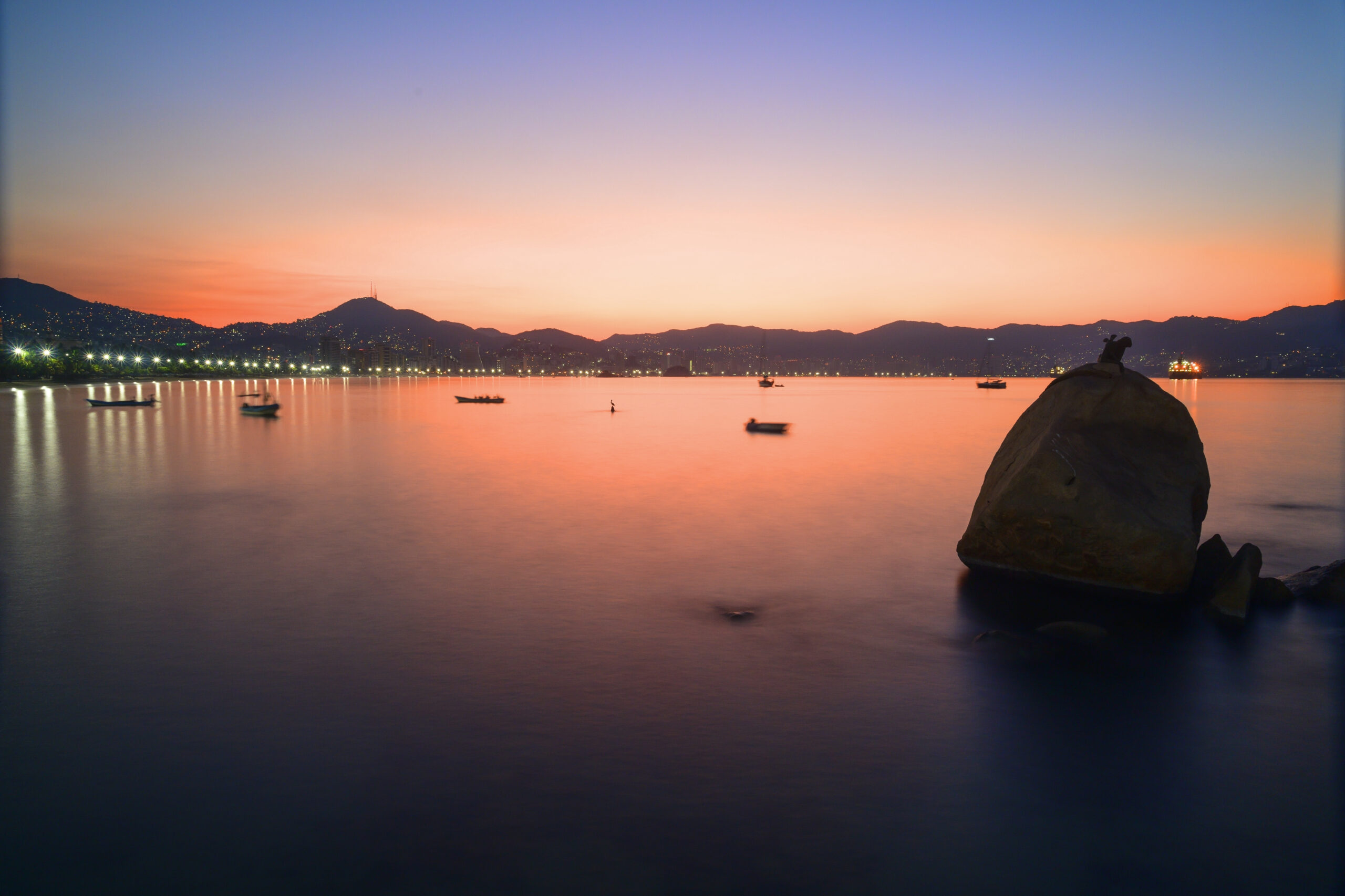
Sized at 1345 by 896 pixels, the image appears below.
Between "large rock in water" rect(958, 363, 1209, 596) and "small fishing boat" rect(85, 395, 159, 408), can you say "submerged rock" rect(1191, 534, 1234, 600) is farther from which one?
"small fishing boat" rect(85, 395, 159, 408)

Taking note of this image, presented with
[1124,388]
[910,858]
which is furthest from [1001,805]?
[1124,388]

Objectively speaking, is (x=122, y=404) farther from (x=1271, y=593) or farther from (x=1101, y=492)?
(x=1271, y=593)

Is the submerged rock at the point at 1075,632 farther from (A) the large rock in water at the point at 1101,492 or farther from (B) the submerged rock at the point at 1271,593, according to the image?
(B) the submerged rock at the point at 1271,593

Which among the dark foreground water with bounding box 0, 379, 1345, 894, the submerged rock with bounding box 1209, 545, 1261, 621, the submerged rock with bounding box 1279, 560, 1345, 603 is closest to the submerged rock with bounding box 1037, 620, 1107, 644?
the dark foreground water with bounding box 0, 379, 1345, 894

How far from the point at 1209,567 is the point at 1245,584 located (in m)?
1.19

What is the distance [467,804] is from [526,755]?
1011mm

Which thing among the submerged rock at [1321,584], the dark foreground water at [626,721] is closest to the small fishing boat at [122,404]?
the dark foreground water at [626,721]

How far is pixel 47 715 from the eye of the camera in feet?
29.6

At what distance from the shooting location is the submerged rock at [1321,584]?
1357cm

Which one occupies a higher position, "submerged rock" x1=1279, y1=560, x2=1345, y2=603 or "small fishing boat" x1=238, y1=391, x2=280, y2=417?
"small fishing boat" x1=238, y1=391, x2=280, y2=417

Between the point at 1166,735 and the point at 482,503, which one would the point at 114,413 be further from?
the point at 1166,735

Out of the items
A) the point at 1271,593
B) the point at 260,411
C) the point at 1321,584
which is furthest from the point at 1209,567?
the point at 260,411

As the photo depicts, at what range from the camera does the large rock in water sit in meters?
12.4

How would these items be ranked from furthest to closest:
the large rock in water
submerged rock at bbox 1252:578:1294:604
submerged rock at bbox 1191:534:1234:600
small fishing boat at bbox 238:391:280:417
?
1. small fishing boat at bbox 238:391:280:417
2. submerged rock at bbox 1191:534:1234:600
3. submerged rock at bbox 1252:578:1294:604
4. the large rock in water
